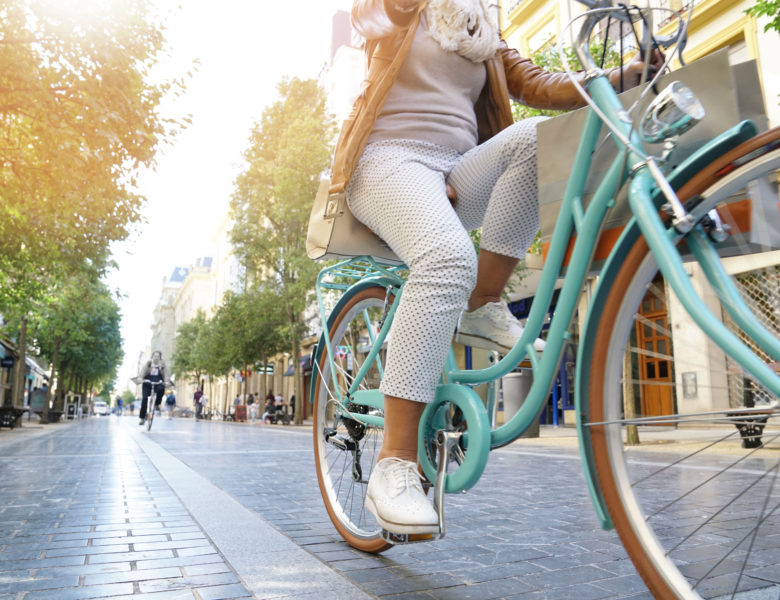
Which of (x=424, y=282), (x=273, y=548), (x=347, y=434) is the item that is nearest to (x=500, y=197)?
(x=424, y=282)

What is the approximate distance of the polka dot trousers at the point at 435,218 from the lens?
6.35 ft

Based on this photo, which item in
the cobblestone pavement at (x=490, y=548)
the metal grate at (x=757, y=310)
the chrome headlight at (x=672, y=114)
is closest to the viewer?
the metal grate at (x=757, y=310)

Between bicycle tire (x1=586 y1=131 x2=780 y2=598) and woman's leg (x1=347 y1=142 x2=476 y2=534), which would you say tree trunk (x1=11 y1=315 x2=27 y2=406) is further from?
bicycle tire (x1=586 y1=131 x2=780 y2=598)

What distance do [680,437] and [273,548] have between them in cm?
179

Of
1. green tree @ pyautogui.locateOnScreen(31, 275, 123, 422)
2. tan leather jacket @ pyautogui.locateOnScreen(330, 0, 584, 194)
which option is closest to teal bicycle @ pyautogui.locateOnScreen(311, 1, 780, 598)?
tan leather jacket @ pyautogui.locateOnScreen(330, 0, 584, 194)

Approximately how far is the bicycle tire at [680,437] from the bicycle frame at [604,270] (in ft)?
0.09

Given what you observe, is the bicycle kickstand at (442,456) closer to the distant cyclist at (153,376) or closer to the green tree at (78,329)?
the distant cyclist at (153,376)

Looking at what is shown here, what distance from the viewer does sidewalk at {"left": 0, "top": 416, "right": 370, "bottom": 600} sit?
6.73 ft

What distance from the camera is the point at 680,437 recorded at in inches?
50.7

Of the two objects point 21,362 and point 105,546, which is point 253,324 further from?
point 105,546

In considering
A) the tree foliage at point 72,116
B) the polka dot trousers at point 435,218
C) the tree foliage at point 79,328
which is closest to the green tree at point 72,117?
the tree foliage at point 72,116

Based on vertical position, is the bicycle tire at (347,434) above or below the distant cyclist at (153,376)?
below

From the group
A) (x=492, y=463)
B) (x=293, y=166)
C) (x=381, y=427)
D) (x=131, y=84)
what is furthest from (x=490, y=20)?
(x=293, y=166)

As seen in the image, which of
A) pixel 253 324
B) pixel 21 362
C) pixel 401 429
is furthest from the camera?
pixel 253 324
